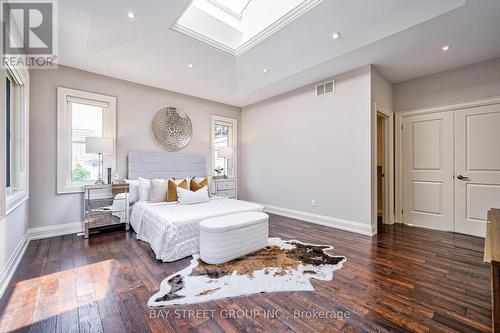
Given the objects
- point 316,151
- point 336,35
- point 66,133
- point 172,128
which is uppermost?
point 336,35

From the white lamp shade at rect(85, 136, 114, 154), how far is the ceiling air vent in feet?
12.6

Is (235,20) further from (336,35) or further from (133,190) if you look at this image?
(133,190)

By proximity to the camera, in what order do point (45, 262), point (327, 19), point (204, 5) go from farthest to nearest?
point (204, 5) < point (327, 19) < point (45, 262)

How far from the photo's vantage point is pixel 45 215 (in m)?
3.42

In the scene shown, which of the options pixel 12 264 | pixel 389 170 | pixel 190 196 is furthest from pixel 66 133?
pixel 389 170

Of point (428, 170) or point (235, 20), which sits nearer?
point (235, 20)

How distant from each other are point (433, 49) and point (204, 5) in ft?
11.0

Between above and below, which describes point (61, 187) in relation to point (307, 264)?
above

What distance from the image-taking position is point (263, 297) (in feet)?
6.14

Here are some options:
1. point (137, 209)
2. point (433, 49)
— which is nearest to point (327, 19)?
point (433, 49)

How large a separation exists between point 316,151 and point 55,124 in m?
4.54

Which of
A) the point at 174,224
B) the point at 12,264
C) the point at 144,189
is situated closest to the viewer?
the point at 12,264

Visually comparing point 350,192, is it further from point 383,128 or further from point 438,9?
point 438,9

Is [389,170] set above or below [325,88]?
below
